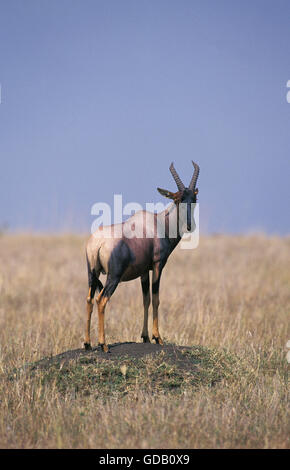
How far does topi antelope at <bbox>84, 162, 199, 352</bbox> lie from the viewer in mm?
7062

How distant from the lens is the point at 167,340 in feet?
34.1

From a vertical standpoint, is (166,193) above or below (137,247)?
above

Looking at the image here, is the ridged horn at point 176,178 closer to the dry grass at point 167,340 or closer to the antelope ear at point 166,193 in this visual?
the antelope ear at point 166,193

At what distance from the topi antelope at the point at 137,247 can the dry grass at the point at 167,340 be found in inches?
42.7

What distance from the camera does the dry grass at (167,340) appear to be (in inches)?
227

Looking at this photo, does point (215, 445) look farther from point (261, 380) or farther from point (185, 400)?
point (261, 380)

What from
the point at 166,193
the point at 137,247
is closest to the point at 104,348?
the point at 137,247

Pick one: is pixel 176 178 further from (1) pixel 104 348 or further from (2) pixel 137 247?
(1) pixel 104 348

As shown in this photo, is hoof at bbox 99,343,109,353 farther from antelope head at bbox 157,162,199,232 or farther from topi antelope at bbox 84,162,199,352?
antelope head at bbox 157,162,199,232

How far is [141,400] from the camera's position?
6.57 meters

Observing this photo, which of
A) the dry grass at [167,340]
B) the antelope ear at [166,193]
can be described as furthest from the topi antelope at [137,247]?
the dry grass at [167,340]

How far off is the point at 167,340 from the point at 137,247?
3642 millimetres

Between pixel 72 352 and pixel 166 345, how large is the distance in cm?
136
